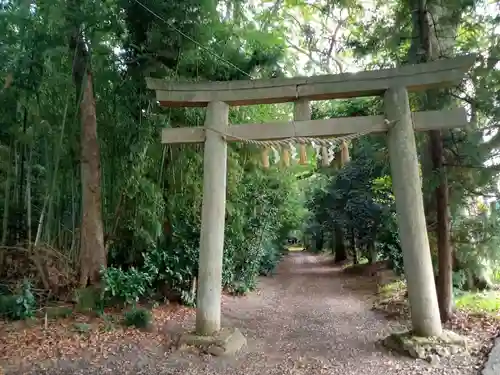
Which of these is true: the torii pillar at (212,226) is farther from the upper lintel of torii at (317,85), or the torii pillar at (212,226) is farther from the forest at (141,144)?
the forest at (141,144)

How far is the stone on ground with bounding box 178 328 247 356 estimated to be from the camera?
3859 millimetres

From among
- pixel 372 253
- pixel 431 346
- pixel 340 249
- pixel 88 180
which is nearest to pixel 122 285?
pixel 88 180

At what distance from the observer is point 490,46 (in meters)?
4.42

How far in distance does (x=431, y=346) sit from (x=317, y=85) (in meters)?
2.69

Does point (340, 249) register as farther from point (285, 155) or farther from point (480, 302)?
point (285, 155)

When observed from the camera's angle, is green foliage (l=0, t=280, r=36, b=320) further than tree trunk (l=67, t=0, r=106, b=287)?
No

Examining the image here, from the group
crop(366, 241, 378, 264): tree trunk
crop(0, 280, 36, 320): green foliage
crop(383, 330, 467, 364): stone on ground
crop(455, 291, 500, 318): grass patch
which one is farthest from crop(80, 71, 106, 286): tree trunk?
crop(366, 241, 378, 264): tree trunk

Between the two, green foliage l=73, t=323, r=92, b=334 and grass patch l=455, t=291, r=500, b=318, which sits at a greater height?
grass patch l=455, t=291, r=500, b=318

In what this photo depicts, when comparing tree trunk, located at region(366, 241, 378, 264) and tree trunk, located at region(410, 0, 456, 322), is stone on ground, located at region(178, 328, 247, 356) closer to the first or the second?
tree trunk, located at region(410, 0, 456, 322)

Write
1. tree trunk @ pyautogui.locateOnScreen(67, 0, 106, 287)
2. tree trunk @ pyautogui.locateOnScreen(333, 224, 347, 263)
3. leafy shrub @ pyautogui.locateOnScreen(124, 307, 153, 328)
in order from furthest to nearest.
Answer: tree trunk @ pyautogui.locateOnScreen(333, 224, 347, 263), tree trunk @ pyautogui.locateOnScreen(67, 0, 106, 287), leafy shrub @ pyautogui.locateOnScreen(124, 307, 153, 328)

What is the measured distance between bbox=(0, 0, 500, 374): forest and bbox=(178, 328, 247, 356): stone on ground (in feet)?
2.72

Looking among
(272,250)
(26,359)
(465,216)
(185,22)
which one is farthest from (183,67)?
(272,250)

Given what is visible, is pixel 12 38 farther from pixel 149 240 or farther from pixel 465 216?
pixel 465 216

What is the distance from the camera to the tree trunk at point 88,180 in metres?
4.86
